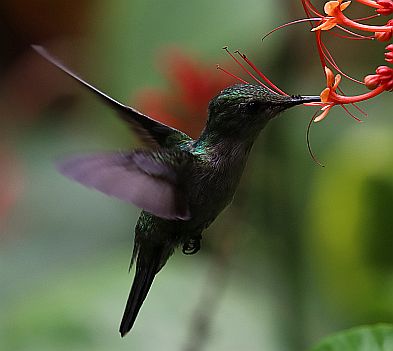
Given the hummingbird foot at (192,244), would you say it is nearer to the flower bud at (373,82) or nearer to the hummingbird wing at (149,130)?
the hummingbird wing at (149,130)

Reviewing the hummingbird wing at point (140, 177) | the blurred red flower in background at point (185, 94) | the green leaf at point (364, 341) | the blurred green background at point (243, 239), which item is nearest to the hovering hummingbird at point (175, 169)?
the hummingbird wing at point (140, 177)

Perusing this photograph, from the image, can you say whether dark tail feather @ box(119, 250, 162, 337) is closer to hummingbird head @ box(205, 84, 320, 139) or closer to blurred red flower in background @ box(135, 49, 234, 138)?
hummingbird head @ box(205, 84, 320, 139)

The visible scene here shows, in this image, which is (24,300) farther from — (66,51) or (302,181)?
(66,51)

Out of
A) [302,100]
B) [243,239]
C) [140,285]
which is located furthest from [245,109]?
[243,239]

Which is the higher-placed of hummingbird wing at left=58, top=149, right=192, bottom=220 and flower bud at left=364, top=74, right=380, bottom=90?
flower bud at left=364, top=74, right=380, bottom=90

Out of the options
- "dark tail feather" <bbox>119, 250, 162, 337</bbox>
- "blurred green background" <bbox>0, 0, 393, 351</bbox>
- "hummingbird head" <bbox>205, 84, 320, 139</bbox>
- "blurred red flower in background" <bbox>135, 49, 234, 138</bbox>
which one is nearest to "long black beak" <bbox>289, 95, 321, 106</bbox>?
"hummingbird head" <bbox>205, 84, 320, 139</bbox>

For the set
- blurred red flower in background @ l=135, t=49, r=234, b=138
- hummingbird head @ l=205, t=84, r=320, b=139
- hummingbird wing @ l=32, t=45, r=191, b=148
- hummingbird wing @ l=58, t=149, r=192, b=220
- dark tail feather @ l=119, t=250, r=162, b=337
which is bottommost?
dark tail feather @ l=119, t=250, r=162, b=337

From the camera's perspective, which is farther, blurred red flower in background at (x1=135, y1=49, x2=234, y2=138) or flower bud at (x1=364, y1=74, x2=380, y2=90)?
blurred red flower in background at (x1=135, y1=49, x2=234, y2=138)

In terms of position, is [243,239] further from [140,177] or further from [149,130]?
[140,177]

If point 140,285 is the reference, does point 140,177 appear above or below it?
above
